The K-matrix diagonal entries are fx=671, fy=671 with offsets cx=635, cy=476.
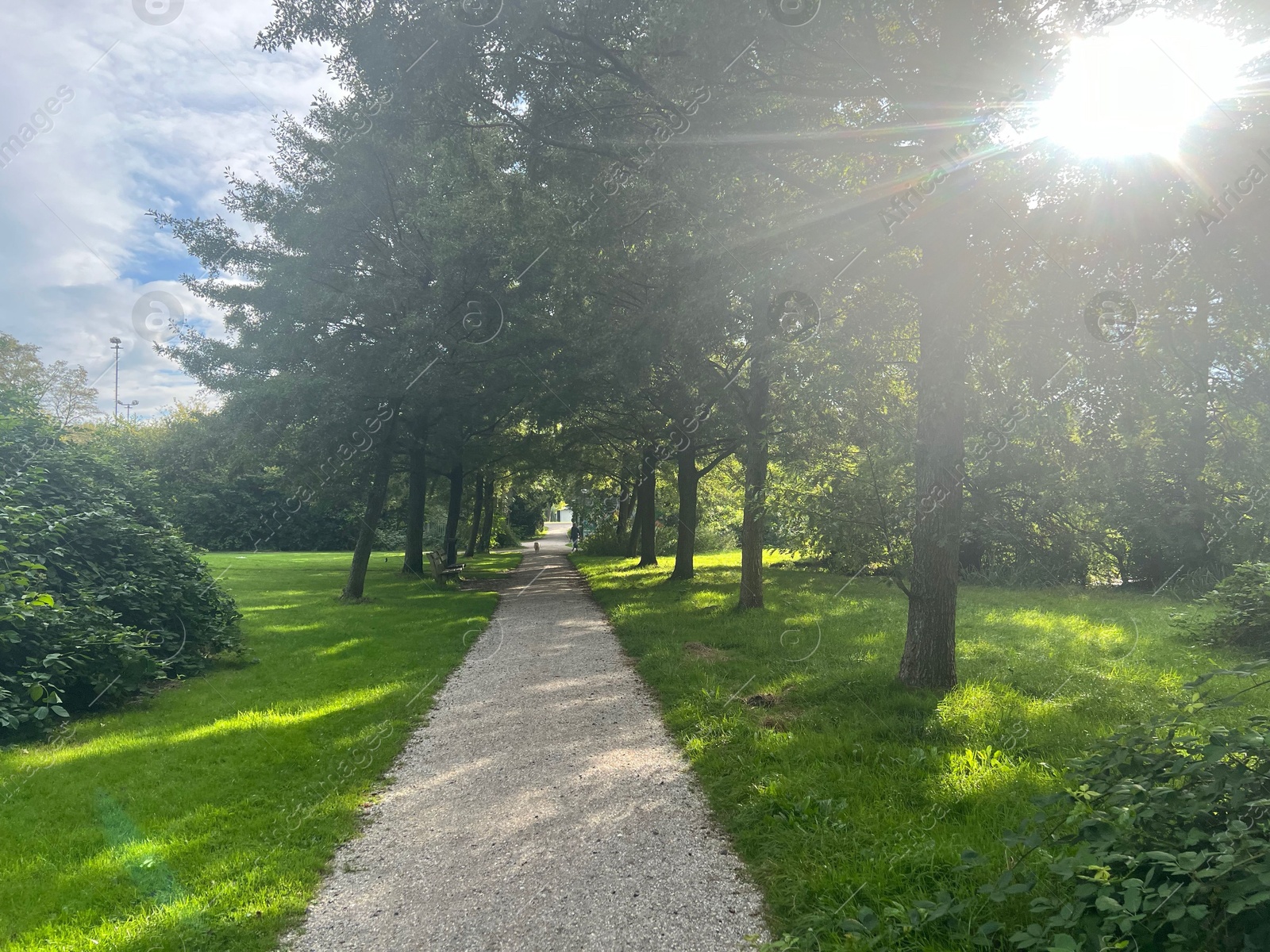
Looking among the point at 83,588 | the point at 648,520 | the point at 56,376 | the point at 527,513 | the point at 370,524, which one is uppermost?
the point at 56,376

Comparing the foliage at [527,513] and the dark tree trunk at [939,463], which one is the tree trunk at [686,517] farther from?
the foliage at [527,513]

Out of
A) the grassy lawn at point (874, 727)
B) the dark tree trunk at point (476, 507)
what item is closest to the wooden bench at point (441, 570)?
the dark tree trunk at point (476, 507)

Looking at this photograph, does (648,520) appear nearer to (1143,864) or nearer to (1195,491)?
(1195,491)

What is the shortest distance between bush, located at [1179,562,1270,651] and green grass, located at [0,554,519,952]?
962cm

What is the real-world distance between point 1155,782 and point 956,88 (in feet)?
18.1

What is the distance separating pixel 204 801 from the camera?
4.73 m

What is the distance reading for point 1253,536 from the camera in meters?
13.6

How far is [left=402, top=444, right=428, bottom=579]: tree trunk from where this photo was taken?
19578 mm

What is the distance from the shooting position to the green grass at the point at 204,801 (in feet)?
10.8

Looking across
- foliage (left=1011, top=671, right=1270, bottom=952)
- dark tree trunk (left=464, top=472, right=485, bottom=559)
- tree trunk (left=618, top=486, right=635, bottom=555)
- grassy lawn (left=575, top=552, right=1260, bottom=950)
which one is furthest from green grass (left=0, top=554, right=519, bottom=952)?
tree trunk (left=618, top=486, right=635, bottom=555)

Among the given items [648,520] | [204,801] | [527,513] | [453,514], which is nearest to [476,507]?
[453,514]

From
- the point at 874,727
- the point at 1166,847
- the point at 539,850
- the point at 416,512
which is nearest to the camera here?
the point at 1166,847

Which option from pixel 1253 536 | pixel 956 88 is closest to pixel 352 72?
pixel 956 88

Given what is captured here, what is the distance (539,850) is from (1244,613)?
30.2 ft
